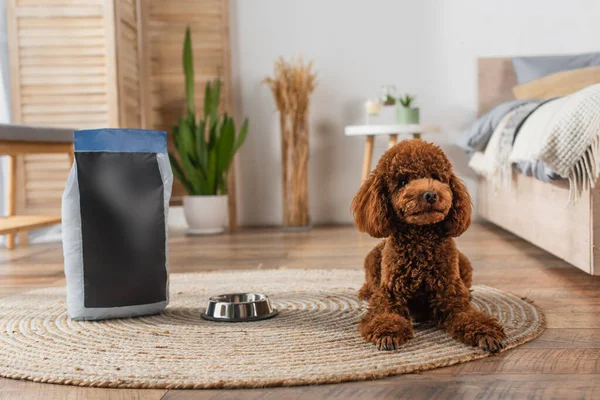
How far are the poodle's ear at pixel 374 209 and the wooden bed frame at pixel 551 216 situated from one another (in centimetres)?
69

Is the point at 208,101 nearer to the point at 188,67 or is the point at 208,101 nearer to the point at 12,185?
the point at 188,67

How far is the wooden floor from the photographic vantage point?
100 cm

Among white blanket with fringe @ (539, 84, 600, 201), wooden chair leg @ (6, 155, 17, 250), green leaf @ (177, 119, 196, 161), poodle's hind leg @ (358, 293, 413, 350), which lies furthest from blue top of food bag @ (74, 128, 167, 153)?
green leaf @ (177, 119, 196, 161)

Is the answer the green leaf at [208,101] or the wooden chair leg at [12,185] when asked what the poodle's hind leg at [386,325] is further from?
the green leaf at [208,101]

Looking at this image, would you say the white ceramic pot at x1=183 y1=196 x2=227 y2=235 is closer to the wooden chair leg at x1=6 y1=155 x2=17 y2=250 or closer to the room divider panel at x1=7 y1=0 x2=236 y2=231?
the room divider panel at x1=7 y1=0 x2=236 y2=231

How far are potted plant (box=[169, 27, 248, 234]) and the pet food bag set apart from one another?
2.06 m

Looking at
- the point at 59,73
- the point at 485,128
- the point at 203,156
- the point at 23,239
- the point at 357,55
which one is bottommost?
the point at 23,239

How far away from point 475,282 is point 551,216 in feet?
1.23

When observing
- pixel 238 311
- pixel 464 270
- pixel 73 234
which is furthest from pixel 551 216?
pixel 73 234

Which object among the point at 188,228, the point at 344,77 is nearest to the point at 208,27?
the point at 344,77

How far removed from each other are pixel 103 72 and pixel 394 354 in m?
2.65

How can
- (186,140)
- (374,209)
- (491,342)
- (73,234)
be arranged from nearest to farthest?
(491,342) → (374,209) → (73,234) → (186,140)

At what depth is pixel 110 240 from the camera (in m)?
1.46

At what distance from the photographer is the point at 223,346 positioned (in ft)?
4.11
